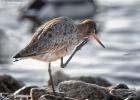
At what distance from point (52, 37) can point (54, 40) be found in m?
0.06

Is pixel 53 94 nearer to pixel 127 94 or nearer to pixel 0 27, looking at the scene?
pixel 127 94

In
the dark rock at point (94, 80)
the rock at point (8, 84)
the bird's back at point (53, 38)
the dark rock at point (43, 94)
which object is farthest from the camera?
the dark rock at point (94, 80)

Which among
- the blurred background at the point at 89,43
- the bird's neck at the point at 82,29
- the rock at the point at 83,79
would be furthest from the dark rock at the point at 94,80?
the bird's neck at the point at 82,29

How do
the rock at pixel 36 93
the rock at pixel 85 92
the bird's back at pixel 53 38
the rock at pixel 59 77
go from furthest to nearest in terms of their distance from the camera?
the rock at pixel 59 77, the rock at pixel 85 92, the rock at pixel 36 93, the bird's back at pixel 53 38

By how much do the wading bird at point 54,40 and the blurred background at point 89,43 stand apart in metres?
3.75

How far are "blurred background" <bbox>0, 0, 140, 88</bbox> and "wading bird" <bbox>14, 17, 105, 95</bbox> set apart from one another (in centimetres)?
375

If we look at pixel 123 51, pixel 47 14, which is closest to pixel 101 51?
pixel 123 51

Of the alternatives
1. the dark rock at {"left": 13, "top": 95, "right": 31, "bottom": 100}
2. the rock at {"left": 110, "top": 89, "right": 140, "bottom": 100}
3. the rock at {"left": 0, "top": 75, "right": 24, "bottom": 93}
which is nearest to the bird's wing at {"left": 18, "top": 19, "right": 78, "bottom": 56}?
the dark rock at {"left": 13, "top": 95, "right": 31, "bottom": 100}

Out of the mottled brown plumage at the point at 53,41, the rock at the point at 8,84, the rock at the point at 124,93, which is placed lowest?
the rock at the point at 124,93

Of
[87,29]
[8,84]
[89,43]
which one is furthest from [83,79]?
[89,43]

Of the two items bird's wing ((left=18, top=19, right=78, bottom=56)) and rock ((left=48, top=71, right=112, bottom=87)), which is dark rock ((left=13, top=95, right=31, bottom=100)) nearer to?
bird's wing ((left=18, top=19, right=78, bottom=56))

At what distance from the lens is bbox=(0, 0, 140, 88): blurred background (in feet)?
54.9

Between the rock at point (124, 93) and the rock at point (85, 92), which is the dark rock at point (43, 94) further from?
the rock at point (124, 93)

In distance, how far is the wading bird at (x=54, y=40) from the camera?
11008mm
